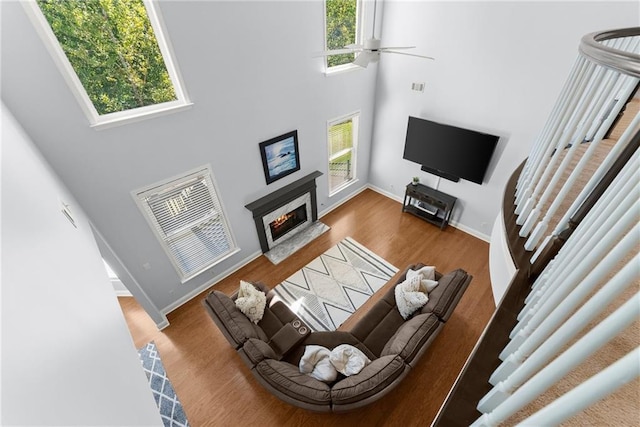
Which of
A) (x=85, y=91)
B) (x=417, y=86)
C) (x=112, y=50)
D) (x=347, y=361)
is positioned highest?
(x=112, y=50)

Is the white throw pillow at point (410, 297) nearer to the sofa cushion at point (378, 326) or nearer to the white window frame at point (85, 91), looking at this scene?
the sofa cushion at point (378, 326)

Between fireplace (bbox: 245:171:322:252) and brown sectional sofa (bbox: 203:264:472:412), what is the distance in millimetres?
1334

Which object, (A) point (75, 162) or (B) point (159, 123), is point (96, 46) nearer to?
(B) point (159, 123)

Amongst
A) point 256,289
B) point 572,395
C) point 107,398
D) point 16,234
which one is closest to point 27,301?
point 16,234

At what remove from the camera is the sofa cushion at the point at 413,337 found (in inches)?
115

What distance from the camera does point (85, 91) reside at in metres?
2.77

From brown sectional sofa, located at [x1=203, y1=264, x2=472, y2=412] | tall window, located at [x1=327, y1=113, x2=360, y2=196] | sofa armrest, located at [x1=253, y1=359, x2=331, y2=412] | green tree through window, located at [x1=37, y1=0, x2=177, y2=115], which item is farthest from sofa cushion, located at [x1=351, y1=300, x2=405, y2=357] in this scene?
green tree through window, located at [x1=37, y1=0, x2=177, y2=115]

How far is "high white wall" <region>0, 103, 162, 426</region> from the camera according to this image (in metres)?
0.75

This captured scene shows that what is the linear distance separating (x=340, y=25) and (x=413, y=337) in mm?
5080

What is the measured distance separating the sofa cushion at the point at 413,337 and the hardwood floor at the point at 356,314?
0.95m

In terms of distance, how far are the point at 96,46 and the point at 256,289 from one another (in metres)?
3.42

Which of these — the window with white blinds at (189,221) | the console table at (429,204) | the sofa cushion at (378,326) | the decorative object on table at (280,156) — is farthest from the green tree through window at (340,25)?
the sofa cushion at (378,326)

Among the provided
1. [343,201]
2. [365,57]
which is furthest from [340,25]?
[343,201]

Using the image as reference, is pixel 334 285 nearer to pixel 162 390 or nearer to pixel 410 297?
pixel 410 297
